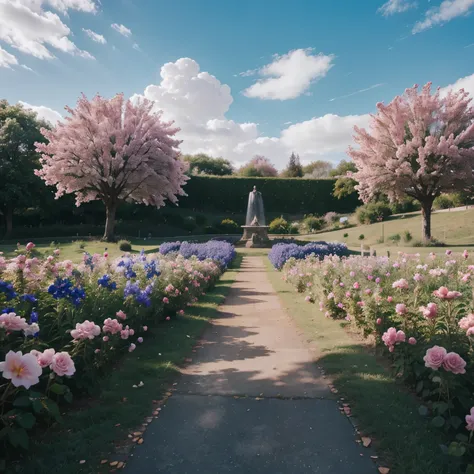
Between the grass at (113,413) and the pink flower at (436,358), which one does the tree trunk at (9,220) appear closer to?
the grass at (113,413)

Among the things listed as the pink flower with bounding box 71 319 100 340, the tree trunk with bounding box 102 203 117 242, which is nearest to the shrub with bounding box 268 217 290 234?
the tree trunk with bounding box 102 203 117 242

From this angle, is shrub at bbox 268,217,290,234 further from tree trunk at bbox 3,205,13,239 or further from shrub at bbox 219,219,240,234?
tree trunk at bbox 3,205,13,239

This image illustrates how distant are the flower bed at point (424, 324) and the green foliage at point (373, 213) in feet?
82.2

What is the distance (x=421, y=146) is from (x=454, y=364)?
21074 millimetres

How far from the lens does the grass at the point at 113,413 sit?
8.73 ft

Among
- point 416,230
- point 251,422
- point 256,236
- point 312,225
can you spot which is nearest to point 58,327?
point 251,422

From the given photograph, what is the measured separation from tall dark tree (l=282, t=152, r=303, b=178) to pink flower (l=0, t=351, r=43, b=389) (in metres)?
65.1

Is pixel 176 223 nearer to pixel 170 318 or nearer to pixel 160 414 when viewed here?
pixel 170 318

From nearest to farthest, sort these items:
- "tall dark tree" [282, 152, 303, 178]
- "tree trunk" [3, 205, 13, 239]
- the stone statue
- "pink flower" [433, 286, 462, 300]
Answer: "pink flower" [433, 286, 462, 300] < the stone statue < "tree trunk" [3, 205, 13, 239] < "tall dark tree" [282, 152, 303, 178]

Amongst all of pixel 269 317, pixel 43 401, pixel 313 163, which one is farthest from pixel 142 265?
pixel 313 163

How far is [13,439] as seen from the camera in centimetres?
226

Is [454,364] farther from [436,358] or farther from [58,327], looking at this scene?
[58,327]

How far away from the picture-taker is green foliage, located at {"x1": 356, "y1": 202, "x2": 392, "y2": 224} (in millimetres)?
32062

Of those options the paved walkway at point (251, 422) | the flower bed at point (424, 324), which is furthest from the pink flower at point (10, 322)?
the flower bed at point (424, 324)
